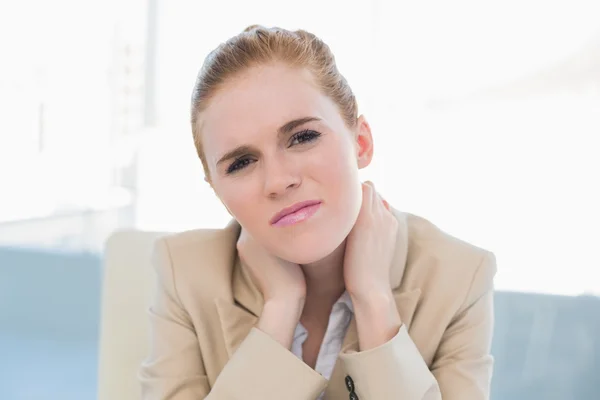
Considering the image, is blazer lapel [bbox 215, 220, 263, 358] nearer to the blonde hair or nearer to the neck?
the neck

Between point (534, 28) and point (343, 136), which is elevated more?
point (534, 28)

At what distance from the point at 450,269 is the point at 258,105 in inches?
19.3

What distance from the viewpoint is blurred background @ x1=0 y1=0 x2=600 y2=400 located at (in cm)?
238

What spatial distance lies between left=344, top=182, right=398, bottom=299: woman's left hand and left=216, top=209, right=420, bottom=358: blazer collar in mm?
23

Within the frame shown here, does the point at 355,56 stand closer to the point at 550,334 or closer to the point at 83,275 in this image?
the point at 550,334

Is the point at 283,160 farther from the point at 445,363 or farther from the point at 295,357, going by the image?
the point at 445,363

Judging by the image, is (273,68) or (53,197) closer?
(273,68)

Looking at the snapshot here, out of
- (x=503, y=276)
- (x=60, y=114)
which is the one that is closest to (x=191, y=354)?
(x=503, y=276)

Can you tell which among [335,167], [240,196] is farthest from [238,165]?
[335,167]

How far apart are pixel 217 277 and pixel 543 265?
1.58m

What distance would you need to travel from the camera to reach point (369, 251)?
1.20 m

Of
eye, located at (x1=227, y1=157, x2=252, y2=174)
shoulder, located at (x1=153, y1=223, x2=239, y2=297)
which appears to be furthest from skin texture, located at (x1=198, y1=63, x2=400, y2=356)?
shoulder, located at (x1=153, y1=223, x2=239, y2=297)

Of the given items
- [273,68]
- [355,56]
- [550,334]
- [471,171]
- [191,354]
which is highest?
[355,56]

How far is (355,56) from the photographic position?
2.67m
